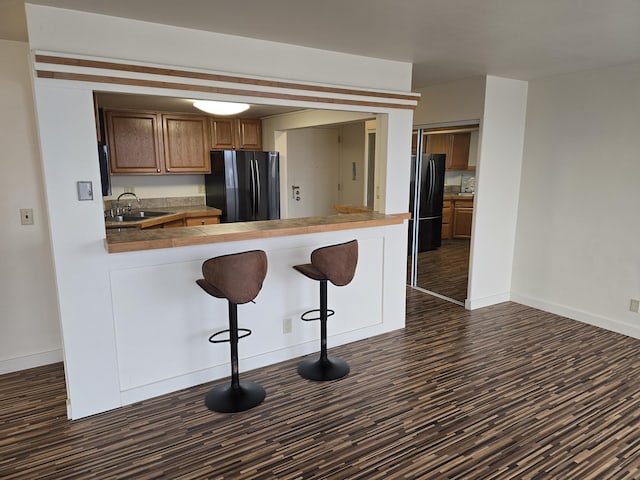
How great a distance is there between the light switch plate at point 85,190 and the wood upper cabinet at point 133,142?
2644 millimetres

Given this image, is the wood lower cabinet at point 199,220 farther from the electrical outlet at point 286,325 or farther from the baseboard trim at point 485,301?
the baseboard trim at point 485,301

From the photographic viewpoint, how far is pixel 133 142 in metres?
4.83

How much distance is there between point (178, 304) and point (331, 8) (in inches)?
80.1

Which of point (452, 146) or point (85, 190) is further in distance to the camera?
point (452, 146)

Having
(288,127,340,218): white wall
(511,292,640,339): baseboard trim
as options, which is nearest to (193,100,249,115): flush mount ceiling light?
(288,127,340,218): white wall

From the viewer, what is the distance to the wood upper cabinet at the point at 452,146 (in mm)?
7633

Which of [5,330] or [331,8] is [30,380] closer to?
[5,330]

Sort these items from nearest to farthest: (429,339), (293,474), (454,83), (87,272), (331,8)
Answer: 1. (293,474)
2. (331,8)
3. (87,272)
4. (429,339)
5. (454,83)

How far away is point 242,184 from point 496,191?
9.94 feet

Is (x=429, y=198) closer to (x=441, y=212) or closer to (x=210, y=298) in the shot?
(x=441, y=212)

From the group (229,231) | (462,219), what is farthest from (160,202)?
(462,219)

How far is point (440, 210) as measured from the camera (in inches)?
277

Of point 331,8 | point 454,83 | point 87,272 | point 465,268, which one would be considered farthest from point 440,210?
point 87,272

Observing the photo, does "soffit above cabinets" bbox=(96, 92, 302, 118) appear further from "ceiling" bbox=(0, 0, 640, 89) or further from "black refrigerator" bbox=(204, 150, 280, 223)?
"ceiling" bbox=(0, 0, 640, 89)
